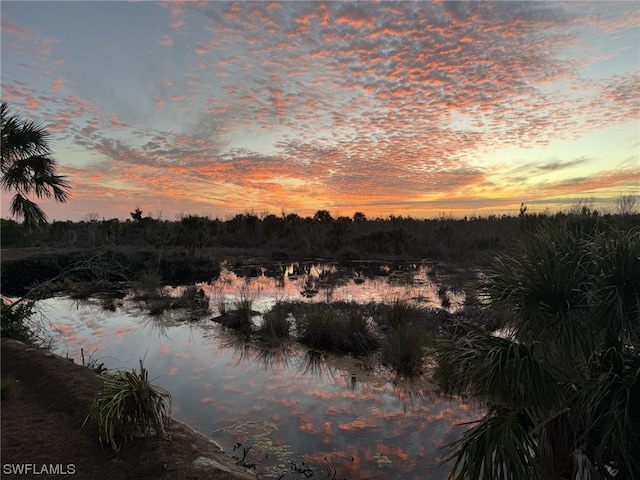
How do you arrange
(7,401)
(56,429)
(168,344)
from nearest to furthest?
(56,429) → (7,401) → (168,344)

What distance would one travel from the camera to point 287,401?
820cm

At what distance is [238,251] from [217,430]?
39289 mm

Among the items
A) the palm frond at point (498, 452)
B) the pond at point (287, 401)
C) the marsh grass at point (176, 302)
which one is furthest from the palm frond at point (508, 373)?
the marsh grass at point (176, 302)

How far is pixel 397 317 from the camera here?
13.2m

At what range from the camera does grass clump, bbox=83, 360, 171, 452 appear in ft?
17.0

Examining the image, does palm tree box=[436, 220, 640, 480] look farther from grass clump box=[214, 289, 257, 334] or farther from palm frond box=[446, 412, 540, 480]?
grass clump box=[214, 289, 257, 334]

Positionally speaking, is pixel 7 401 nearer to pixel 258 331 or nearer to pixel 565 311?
pixel 258 331

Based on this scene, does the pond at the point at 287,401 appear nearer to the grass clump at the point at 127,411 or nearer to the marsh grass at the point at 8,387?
the grass clump at the point at 127,411

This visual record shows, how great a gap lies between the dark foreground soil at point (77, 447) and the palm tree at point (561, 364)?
3.03 metres

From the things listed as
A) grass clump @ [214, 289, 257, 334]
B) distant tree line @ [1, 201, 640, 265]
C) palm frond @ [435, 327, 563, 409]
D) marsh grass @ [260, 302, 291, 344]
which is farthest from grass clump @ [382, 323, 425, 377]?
distant tree line @ [1, 201, 640, 265]

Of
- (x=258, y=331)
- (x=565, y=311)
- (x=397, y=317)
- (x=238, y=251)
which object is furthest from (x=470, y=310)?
(x=238, y=251)

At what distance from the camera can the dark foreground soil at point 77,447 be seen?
4723mm

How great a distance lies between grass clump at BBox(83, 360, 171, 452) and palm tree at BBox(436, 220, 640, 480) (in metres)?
3.90

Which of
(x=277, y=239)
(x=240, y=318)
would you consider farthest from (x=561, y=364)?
(x=277, y=239)
